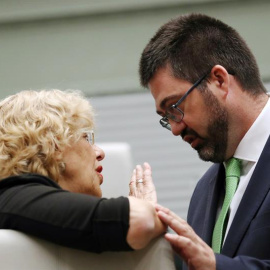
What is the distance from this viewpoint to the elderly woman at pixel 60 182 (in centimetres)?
244

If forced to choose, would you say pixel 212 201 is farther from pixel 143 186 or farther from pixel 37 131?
pixel 37 131

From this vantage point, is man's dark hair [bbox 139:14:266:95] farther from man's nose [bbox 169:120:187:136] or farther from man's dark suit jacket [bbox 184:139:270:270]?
man's dark suit jacket [bbox 184:139:270:270]

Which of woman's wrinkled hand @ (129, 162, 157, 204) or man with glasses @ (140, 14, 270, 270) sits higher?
man with glasses @ (140, 14, 270, 270)

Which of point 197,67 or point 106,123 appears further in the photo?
point 106,123

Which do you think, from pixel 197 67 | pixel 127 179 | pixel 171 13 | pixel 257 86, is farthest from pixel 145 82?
pixel 171 13

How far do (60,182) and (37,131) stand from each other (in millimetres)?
200

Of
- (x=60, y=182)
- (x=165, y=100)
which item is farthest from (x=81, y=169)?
(x=165, y=100)

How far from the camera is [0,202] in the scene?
255cm

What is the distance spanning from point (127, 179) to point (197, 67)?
80 centimetres

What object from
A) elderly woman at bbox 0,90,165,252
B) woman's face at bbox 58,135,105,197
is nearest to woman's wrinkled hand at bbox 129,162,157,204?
elderly woman at bbox 0,90,165,252

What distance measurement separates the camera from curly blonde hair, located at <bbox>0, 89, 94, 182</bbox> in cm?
278

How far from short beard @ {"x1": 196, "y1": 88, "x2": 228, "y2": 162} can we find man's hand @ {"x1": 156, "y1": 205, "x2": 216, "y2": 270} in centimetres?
55

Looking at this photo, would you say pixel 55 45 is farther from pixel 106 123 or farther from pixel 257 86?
pixel 257 86

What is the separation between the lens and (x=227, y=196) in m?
3.04
